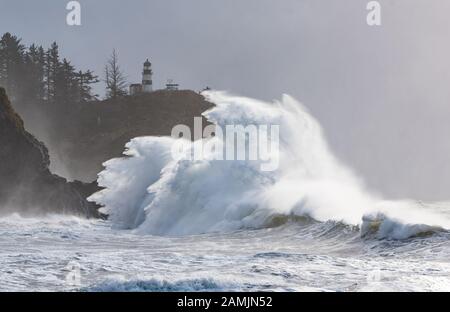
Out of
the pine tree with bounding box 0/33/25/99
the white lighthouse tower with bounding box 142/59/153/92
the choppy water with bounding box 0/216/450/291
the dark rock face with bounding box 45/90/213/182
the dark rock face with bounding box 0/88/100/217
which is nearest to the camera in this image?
the choppy water with bounding box 0/216/450/291

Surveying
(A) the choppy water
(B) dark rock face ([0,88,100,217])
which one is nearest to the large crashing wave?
(A) the choppy water

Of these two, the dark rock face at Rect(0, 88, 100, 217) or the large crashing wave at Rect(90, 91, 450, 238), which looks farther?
the dark rock face at Rect(0, 88, 100, 217)

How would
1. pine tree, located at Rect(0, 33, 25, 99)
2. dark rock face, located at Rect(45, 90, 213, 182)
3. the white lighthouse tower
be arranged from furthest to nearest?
the white lighthouse tower → pine tree, located at Rect(0, 33, 25, 99) → dark rock face, located at Rect(45, 90, 213, 182)

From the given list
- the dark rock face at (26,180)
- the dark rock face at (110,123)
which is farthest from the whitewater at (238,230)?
the dark rock face at (110,123)

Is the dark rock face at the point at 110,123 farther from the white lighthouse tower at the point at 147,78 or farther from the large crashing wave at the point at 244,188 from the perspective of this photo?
the large crashing wave at the point at 244,188

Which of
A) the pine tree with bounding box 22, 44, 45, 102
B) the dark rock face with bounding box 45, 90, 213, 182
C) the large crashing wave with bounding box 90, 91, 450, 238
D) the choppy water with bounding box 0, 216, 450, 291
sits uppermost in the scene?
the pine tree with bounding box 22, 44, 45, 102

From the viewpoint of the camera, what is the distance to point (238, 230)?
25.2 metres

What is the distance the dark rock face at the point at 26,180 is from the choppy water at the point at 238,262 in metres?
12.1

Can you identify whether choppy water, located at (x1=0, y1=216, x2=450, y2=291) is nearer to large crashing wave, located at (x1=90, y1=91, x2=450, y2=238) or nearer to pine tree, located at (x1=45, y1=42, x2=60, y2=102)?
large crashing wave, located at (x1=90, y1=91, x2=450, y2=238)

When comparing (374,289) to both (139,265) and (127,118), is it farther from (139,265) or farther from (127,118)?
(127,118)

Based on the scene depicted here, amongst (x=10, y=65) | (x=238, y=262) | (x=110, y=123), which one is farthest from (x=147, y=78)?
(x=238, y=262)

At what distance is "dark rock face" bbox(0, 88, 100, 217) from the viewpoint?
35.6m

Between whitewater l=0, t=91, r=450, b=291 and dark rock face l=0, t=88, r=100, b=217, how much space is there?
1.48 metres
